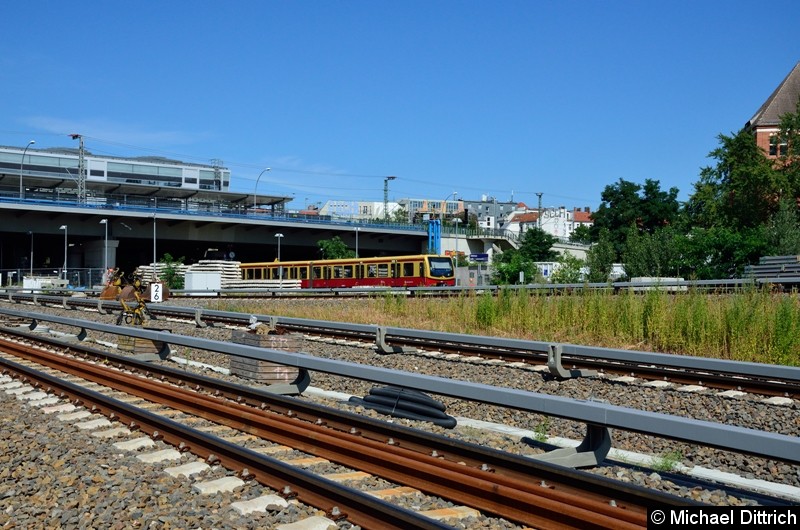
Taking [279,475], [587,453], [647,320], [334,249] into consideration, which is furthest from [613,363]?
[334,249]

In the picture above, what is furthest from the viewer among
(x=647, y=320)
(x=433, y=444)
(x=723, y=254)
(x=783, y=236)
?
(x=783, y=236)

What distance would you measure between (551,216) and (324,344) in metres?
171

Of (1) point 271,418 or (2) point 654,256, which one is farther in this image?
(2) point 654,256

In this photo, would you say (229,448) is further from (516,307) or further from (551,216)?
(551,216)

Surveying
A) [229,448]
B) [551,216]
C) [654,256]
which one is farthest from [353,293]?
[551,216]

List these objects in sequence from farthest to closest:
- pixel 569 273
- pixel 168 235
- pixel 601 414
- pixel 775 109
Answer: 1. pixel 775 109
2. pixel 168 235
3. pixel 569 273
4. pixel 601 414

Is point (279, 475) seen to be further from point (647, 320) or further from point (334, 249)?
point (334, 249)

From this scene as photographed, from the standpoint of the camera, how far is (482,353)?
1616cm

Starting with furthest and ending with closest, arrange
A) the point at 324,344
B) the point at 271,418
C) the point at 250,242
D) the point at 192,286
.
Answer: the point at 250,242 → the point at 192,286 → the point at 324,344 → the point at 271,418

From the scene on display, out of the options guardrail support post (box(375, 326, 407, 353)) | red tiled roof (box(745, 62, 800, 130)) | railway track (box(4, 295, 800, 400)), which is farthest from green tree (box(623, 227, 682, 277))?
red tiled roof (box(745, 62, 800, 130))

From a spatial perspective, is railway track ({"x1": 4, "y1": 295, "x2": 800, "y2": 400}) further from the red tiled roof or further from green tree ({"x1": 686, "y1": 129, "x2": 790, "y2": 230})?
the red tiled roof

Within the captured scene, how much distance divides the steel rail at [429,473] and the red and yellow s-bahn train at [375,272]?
3978cm

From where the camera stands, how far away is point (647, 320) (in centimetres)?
1598

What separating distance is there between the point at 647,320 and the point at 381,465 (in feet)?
33.8
